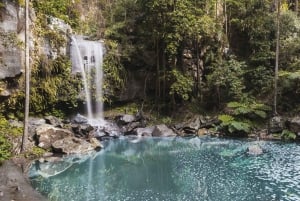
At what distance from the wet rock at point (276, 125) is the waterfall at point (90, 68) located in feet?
35.0

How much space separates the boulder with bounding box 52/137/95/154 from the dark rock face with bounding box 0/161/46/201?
3607mm

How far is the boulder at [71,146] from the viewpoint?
53.1 feet

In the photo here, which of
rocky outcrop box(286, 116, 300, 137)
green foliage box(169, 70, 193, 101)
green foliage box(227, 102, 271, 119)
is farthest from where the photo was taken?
green foliage box(169, 70, 193, 101)

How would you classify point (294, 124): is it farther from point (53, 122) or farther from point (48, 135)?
point (53, 122)

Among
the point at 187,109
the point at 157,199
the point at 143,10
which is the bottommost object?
the point at 157,199

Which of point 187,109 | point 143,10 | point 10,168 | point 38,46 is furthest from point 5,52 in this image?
point 187,109

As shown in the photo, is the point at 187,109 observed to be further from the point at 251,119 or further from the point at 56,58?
the point at 56,58

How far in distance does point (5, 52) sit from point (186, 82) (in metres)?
11.4

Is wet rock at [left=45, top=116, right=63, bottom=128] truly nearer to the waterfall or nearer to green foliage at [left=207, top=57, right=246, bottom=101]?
the waterfall

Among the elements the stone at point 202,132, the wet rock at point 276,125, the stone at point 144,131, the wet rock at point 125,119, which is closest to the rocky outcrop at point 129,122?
the wet rock at point 125,119

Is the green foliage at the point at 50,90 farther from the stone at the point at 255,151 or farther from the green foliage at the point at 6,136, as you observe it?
the stone at the point at 255,151

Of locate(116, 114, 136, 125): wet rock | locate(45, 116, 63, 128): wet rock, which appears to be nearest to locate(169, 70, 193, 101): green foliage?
locate(116, 114, 136, 125): wet rock

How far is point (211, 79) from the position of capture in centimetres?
2325

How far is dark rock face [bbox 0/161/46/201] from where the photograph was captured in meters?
9.49
